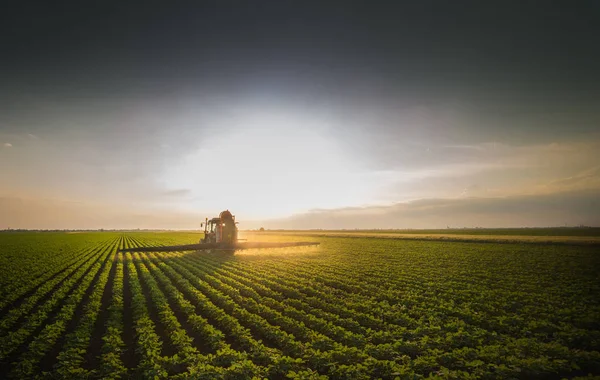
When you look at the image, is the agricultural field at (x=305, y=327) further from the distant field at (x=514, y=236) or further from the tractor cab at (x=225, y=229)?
the distant field at (x=514, y=236)

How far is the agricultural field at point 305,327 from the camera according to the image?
770cm

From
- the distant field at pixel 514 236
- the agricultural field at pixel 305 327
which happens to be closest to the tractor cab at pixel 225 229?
the agricultural field at pixel 305 327

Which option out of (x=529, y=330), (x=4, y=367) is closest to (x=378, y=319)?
(x=529, y=330)

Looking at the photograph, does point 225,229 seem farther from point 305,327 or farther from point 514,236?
point 514,236

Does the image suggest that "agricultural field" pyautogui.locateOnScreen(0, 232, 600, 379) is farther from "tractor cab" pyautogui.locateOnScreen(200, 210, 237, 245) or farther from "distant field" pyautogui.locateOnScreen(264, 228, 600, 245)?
"distant field" pyautogui.locateOnScreen(264, 228, 600, 245)

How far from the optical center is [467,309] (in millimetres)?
12617

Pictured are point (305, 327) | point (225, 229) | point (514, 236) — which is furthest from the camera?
point (514, 236)

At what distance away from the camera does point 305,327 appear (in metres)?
10.8

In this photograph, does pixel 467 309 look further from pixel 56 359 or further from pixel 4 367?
pixel 4 367

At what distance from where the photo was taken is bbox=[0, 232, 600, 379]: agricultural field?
25.3 feet

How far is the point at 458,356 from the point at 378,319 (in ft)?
12.0

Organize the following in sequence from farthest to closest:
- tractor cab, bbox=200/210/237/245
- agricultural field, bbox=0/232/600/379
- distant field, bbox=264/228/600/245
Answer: distant field, bbox=264/228/600/245, tractor cab, bbox=200/210/237/245, agricultural field, bbox=0/232/600/379

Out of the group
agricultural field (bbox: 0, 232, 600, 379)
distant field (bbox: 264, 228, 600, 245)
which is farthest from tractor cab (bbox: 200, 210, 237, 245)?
distant field (bbox: 264, 228, 600, 245)

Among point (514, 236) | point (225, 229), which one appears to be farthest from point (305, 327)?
point (514, 236)
